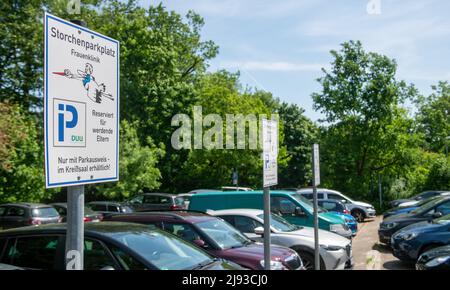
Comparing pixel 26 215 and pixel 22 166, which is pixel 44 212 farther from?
pixel 22 166

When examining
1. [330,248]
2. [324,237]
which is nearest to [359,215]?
[324,237]

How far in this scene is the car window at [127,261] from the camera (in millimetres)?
4613

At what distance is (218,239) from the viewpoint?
26.0 ft

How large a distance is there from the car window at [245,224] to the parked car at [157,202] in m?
12.8

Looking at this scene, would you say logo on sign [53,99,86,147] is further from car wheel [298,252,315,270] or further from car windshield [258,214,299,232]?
car windshield [258,214,299,232]

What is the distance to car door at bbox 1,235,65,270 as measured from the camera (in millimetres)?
5078

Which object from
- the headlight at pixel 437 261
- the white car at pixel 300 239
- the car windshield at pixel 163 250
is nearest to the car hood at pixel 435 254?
the headlight at pixel 437 261

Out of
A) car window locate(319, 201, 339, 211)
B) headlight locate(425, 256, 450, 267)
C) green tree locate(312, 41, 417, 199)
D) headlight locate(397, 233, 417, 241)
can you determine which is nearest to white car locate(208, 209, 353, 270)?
headlight locate(397, 233, 417, 241)

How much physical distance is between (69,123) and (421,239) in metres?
10.2

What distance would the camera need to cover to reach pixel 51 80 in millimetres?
2469

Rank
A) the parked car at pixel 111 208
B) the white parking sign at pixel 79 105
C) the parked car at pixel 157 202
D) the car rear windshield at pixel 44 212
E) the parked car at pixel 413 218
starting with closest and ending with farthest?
the white parking sign at pixel 79 105
the parked car at pixel 413 218
the car rear windshield at pixel 44 212
the parked car at pixel 111 208
the parked car at pixel 157 202

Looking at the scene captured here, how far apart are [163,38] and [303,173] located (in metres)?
16.9

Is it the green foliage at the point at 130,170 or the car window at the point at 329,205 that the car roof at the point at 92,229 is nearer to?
the car window at the point at 329,205
